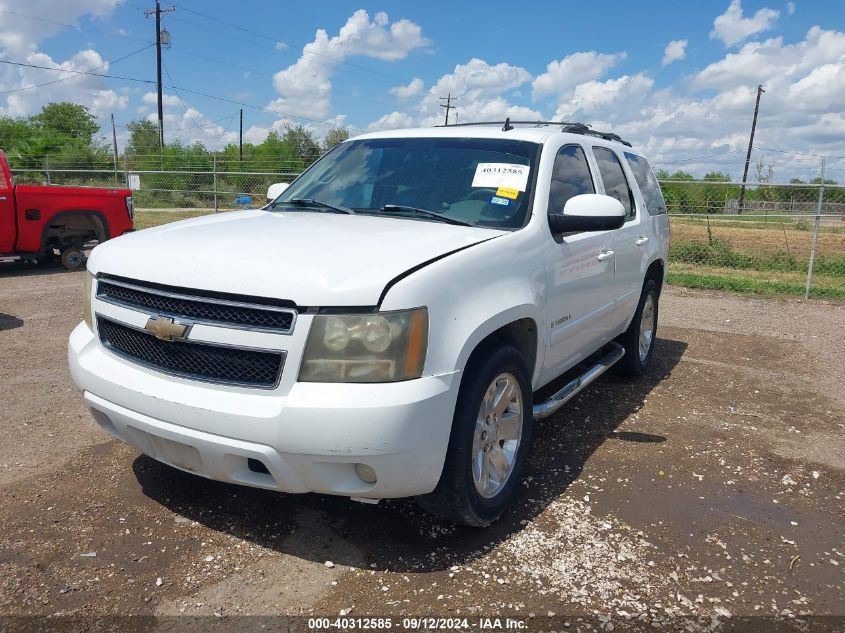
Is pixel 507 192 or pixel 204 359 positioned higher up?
pixel 507 192

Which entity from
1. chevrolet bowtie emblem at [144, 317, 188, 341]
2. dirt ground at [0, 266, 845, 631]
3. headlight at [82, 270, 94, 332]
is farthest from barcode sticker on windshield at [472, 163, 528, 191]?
headlight at [82, 270, 94, 332]

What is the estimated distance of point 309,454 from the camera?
8.15 feet

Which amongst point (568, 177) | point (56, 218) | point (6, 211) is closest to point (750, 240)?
point (568, 177)

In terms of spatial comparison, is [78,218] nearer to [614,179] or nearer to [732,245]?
[614,179]

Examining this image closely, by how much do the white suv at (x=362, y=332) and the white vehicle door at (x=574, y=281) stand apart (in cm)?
3

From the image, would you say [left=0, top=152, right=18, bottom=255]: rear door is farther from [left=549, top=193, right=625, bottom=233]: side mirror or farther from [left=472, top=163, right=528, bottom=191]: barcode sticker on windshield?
[left=549, top=193, right=625, bottom=233]: side mirror

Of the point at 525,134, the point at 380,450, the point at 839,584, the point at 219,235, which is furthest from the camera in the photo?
the point at 525,134

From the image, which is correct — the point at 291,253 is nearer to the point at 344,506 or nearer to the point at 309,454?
the point at 309,454

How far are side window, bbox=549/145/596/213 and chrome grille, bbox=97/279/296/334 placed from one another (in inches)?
71.1

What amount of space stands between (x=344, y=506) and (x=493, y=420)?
89cm

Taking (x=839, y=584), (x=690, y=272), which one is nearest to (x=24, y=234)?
(x=839, y=584)

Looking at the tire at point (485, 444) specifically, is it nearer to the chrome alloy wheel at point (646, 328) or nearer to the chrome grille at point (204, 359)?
the chrome grille at point (204, 359)

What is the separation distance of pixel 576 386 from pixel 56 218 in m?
8.86

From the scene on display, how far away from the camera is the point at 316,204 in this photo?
3.94 m
